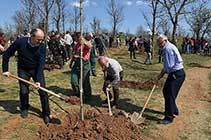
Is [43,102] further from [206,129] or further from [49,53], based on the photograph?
[49,53]

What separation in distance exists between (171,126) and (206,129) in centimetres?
87

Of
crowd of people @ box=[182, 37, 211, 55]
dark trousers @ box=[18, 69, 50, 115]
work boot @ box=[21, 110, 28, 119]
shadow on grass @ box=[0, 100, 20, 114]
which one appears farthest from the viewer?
crowd of people @ box=[182, 37, 211, 55]

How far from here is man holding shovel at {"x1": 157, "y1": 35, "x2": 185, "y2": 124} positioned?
8.41 m

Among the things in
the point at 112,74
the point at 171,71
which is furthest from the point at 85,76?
the point at 171,71

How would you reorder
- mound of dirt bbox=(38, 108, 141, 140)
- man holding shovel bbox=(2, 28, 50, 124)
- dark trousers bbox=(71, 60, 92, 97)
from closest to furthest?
mound of dirt bbox=(38, 108, 141, 140)
man holding shovel bbox=(2, 28, 50, 124)
dark trousers bbox=(71, 60, 92, 97)

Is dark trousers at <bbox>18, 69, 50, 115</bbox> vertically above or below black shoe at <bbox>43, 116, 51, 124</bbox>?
above

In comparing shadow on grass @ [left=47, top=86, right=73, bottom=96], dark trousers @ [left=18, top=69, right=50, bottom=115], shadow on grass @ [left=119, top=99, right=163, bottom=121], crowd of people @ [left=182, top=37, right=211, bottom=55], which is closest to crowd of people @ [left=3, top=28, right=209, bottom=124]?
dark trousers @ [left=18, top=69, right=50, bottom=115]

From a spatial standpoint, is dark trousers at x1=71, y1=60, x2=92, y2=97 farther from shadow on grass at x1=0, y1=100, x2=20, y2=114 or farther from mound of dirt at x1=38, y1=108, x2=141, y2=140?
mound of dirt at x1=38, y1=108, x2=141, y2=140

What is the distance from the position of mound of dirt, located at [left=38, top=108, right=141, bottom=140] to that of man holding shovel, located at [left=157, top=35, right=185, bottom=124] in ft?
4.03

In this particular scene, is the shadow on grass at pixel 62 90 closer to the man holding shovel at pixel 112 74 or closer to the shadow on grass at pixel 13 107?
the shadow on grass at pixel 13 107

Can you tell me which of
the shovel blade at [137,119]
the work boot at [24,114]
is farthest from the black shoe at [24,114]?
the shovel blade at [137,119]

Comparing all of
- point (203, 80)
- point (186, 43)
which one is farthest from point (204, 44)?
point (203, 80)

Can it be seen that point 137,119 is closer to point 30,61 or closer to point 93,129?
point 93,129

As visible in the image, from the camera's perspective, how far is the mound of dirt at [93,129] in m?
7.34
